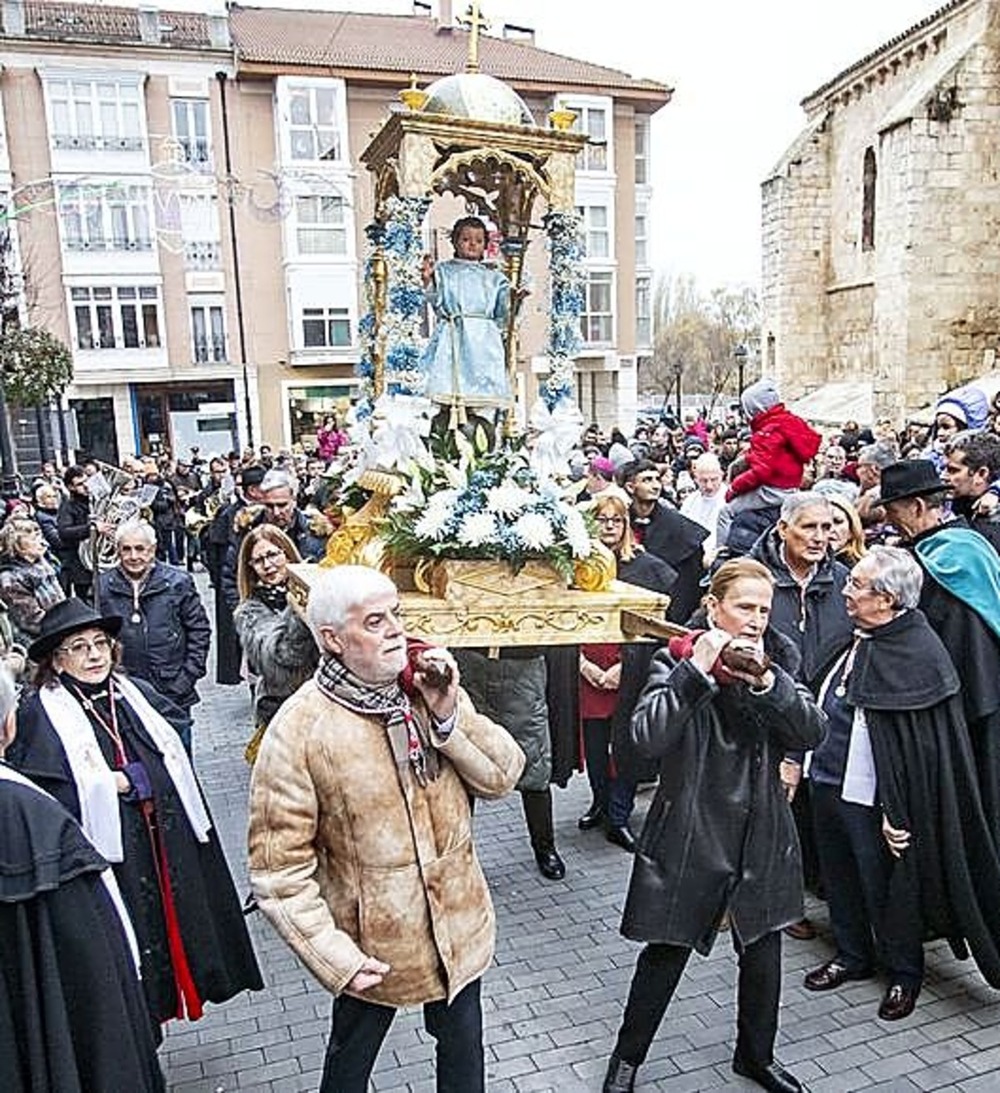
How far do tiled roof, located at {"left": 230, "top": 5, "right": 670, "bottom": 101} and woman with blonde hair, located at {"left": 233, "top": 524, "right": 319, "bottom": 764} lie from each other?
26.3 meters

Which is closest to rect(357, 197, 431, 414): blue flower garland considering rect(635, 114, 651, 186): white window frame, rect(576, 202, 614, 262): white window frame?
rect(576, 202, 614, 262): white window frame

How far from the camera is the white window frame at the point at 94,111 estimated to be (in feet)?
87.1

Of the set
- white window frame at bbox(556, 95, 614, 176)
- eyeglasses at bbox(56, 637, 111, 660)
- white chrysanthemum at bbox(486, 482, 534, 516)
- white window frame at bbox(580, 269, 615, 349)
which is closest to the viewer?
eyeglasses at bbox(56, 637, 111, 660)

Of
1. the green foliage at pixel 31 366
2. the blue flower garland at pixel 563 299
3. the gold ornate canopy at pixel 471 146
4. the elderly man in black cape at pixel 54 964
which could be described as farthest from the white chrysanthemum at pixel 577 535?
the green foliage at pixel 31 366

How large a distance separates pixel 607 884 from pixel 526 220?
12.2 feet

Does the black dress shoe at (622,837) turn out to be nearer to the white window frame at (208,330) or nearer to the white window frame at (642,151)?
the white window frame at (208,330)

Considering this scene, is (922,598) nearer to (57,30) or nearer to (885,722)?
A: (885,722)

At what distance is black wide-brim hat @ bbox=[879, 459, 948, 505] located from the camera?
4.19m

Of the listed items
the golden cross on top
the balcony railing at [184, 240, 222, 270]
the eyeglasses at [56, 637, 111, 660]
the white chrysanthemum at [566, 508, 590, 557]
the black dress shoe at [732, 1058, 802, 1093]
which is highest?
the balcony railing at [184, 240, 222, 270]

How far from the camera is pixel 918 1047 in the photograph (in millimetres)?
3600

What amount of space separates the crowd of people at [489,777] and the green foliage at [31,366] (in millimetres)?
11237

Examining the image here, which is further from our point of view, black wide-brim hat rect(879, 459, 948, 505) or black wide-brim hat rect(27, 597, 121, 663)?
black wide-brim hat rect(879, 459, 948, 505)

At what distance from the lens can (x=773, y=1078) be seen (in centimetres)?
333

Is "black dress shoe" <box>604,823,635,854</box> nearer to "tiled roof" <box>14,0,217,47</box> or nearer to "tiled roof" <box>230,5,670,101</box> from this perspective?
"tiled roof" <box>230,5,670,101</box>
